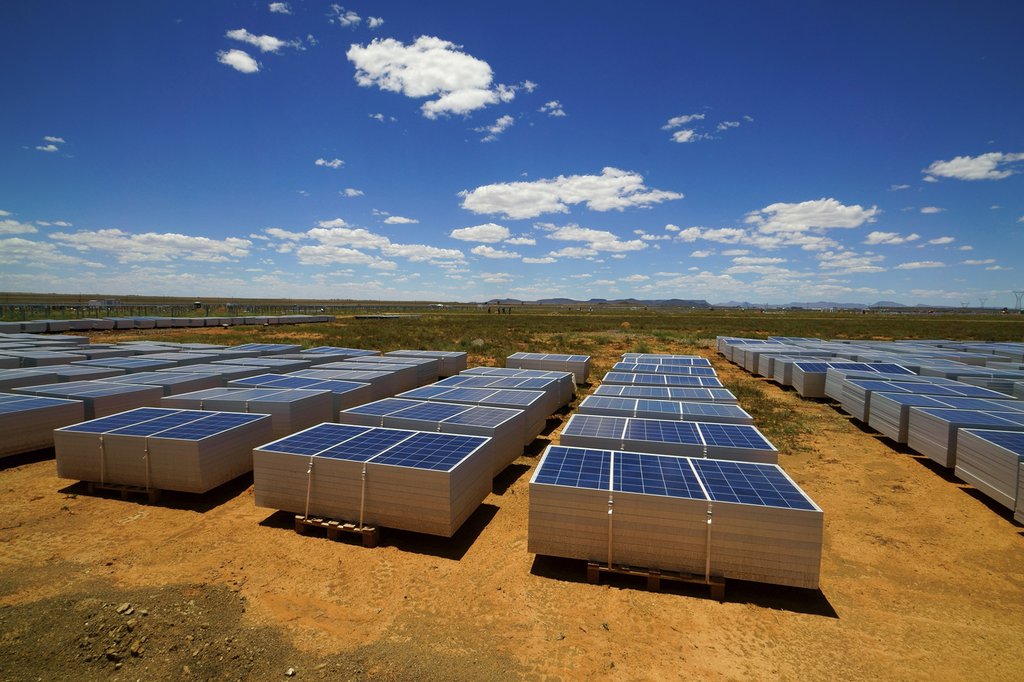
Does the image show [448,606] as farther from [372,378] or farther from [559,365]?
[559,365]

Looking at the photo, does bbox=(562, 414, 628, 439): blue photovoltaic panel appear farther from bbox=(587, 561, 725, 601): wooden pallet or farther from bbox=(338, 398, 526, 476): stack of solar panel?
bbox=(587, 561, 725, 601): wooden pallet

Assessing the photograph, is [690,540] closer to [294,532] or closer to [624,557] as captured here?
[624,557]

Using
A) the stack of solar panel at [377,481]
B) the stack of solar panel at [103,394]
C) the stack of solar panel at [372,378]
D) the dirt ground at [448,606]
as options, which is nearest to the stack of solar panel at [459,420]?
the stack of solar panel at [377,481]

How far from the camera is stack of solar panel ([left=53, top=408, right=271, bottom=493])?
1136 cm

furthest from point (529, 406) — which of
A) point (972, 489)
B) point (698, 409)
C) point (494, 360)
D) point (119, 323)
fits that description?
point (119, 323)

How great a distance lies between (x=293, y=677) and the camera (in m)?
6.34

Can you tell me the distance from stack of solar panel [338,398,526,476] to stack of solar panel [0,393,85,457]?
30.5 ft

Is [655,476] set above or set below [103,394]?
below

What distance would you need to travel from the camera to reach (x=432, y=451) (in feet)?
34.9

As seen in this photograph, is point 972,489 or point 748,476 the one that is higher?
point 748,476

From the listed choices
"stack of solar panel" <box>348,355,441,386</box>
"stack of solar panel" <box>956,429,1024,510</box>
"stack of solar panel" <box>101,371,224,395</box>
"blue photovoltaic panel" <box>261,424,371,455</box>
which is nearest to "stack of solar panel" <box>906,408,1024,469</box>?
"stack of solar panel" <box>956,429,1024,510</box>

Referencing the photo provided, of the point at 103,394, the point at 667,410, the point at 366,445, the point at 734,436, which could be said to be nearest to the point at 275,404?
the point at 366,445

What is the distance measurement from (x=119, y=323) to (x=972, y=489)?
70361 mm

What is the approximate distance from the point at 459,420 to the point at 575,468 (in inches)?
186
